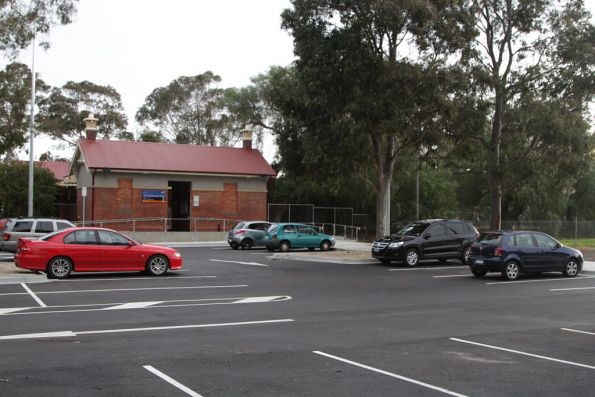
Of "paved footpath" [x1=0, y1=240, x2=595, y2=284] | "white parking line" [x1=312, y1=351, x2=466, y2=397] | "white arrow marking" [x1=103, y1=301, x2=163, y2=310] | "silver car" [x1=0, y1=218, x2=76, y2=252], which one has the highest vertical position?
"silver car" [x1=0, y1=218, x2=76, y2=252]

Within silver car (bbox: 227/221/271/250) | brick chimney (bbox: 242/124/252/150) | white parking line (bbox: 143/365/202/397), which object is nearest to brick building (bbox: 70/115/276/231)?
brick chimney (bbox: 242/124/252/150)

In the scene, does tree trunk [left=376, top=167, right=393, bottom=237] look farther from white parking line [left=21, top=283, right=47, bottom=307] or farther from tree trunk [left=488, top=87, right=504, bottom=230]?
white parking line [left=21, top=283, right=47, bottom=307]

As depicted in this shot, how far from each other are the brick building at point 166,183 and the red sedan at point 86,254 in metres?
19.1

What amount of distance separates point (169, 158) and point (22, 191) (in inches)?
449

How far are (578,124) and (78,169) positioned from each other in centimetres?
3206

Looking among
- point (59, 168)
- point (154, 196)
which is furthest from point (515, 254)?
point (59, 168)

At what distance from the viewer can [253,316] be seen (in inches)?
475

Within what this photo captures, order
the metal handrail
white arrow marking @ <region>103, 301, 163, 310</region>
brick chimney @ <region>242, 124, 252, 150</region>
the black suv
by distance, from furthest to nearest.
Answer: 1. brick chimney @ <region>242, 124, 252, 150</region>
2. the metal handrail
3. the black suv
4. white arrow marking @ <region>103, 301, 163, 310</region>

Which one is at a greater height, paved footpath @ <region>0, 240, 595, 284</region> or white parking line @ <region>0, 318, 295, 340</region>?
paved footpath @ <region>0, 240, 595, 284</region>

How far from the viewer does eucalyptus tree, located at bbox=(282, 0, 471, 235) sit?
A: 2481cm

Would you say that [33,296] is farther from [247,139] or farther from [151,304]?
[247,139]

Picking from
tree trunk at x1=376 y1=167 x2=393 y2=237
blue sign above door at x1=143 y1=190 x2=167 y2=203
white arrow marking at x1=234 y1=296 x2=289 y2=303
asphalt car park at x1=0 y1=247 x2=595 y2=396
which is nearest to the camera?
asphalt car park at x1=0 y1=247 x2=595 y2=396

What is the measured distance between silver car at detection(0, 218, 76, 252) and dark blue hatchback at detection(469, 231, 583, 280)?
15906mm

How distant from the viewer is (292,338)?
982 centimetres
